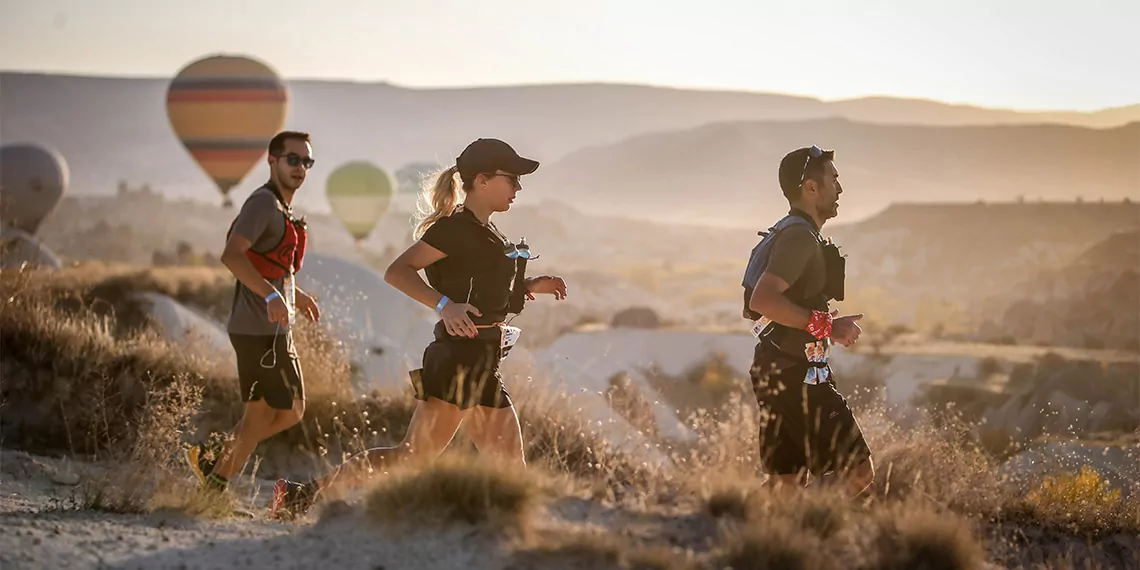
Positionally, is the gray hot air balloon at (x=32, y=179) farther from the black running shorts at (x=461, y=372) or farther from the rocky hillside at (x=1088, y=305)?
the black running shorts at (x=461, y=372)

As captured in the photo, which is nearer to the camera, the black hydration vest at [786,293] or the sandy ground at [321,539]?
the sandy ground at [321,539]

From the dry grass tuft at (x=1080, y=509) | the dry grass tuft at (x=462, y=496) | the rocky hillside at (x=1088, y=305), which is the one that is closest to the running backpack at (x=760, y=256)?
the dry grass tuft at (x=462, y=496)

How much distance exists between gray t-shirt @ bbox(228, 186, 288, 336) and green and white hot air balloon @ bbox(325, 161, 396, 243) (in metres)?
68.6

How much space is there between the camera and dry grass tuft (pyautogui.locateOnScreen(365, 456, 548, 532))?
204 inches

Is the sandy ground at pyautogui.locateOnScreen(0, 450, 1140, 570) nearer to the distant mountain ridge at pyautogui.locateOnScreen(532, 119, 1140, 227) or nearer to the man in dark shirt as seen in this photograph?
the man in dark shirt

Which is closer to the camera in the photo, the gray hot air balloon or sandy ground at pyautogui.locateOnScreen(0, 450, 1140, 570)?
sandy ground at pyautogui.locateOnScreen(0, 450, 1140, 570)

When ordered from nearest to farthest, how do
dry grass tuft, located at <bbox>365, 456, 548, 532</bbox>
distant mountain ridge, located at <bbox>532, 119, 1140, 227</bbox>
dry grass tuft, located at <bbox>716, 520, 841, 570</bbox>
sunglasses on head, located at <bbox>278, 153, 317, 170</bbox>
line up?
dry grass tuft, located at <bbox>716, 520, 841, 570</bbox> < dry grass tuft, located at <bbox>365, 456, 548, 532</bbox> < sunglasses on head, located at <bbox>278, 153, 317, 170</bbox> < distant mountain ridge, located at <bbox>532, 119, 1140, 227</bbox>

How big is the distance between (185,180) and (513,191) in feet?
583

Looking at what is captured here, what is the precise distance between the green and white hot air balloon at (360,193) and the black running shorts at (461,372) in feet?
228

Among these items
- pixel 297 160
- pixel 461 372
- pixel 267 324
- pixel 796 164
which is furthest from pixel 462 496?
pixel 297 160

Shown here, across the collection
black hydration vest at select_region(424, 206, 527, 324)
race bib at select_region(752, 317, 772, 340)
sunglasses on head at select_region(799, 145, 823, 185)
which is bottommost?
race bib at select_region(752, 317, 772, 340)

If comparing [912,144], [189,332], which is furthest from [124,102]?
[189,332]

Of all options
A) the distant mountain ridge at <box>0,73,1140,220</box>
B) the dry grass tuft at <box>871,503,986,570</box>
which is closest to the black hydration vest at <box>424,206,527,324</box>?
the dry grass tuft at <box>871,503,986,570</box>

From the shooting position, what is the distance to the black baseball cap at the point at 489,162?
6043 millimetres
